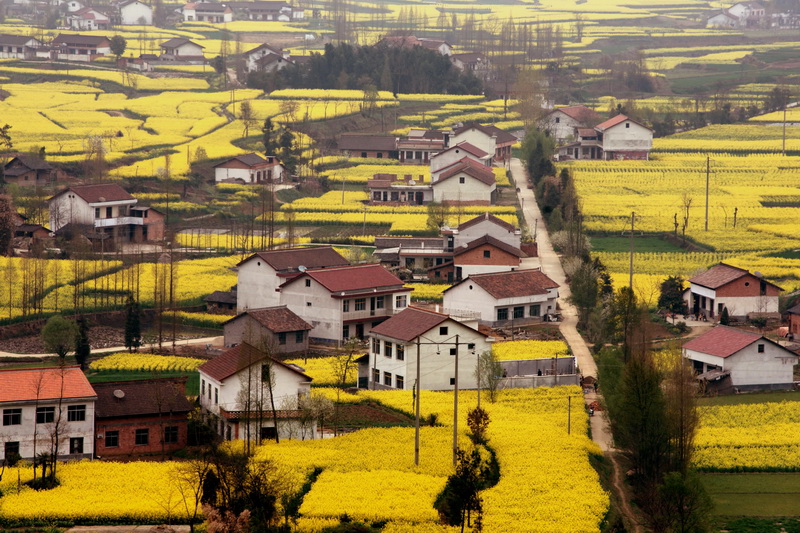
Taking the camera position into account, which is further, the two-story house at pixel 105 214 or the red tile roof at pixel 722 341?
the two-story house at pixel 105 214

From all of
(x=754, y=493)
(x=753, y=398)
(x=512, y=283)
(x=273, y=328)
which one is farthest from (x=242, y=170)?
(x=754, y=493)

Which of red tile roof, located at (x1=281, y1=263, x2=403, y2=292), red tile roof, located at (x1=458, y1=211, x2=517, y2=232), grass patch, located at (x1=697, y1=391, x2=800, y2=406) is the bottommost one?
grass patch, located at (x1=697, y1=391, x2=800, y2=406)

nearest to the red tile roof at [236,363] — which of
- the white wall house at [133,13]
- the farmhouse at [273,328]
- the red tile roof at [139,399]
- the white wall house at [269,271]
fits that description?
the red tile roof at [139,399]

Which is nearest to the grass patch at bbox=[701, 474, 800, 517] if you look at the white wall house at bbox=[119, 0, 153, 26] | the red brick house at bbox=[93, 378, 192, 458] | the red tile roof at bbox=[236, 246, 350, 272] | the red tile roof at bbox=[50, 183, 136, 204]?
the red brick house at bbox=[93, 378, 192, 458]

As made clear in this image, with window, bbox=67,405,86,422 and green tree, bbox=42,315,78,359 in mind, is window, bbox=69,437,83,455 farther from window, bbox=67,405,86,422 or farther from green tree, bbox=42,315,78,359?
green tree, bbox=42,315,78,359

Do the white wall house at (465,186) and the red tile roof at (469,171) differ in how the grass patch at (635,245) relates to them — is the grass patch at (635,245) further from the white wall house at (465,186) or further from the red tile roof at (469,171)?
the red tile roof at (469,171)

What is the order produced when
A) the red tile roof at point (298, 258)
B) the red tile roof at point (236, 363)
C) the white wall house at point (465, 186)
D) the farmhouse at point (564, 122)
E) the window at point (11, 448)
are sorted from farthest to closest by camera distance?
1. the farmhouse at point (564, 122)
2. the white wall house at point (465, 186)
3. the red tile roof at point (298, 258)
4. the red tile roof at point (236, 363)
5. the window at point (11, 448)
